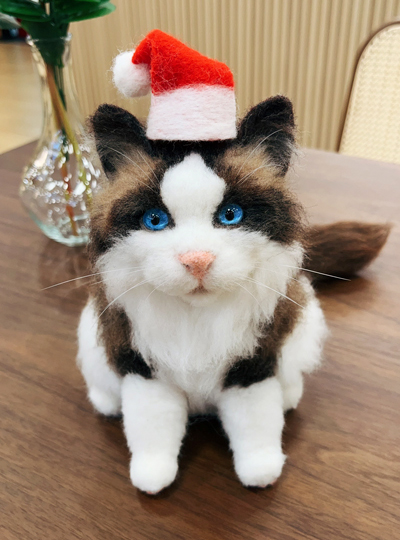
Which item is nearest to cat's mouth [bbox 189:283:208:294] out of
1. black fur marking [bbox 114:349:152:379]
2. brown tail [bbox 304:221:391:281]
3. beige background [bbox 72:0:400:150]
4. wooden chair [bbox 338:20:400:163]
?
black fur marking [bbox 114:349:152:379]

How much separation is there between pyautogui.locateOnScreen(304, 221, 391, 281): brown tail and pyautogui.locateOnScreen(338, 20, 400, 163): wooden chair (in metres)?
0.61

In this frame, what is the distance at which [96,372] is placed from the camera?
0.52 m

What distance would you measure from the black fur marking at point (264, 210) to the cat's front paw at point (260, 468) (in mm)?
193

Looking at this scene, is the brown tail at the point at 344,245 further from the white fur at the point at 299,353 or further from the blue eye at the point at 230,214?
the blue eye at the point at 230,214

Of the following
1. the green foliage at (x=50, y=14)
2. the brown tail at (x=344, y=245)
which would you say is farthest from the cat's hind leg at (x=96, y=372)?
the green foliage at (x=50, y=14)

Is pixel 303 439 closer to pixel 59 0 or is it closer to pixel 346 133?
pixel 59 0

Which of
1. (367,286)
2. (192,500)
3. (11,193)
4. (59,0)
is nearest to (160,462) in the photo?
(192,500)

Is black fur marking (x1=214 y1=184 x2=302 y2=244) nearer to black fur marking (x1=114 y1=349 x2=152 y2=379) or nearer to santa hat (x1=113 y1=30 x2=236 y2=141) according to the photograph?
santa hat (x1=113 y1=30 x2=236 y2=141)

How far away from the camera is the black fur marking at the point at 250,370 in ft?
1.55

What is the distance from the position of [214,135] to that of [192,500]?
0.31 m

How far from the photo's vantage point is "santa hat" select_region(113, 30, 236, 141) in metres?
0.39

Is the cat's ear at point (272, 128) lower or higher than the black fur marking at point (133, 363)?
higher

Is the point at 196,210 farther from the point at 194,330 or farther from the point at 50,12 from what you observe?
the point at 50,12

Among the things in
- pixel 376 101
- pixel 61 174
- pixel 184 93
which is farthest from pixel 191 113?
pixel 376 101
